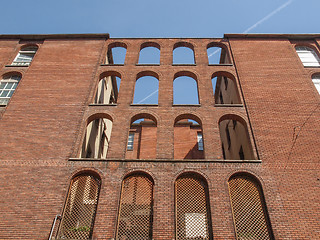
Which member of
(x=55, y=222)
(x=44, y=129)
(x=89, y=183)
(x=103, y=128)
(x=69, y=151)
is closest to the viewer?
(x=55, y=222)

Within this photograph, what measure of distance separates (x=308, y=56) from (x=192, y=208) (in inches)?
507

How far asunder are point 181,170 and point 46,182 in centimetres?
532

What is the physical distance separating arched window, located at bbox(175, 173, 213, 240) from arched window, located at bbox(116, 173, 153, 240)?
3.52ft

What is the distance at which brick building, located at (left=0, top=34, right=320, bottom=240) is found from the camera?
9539 millimetres

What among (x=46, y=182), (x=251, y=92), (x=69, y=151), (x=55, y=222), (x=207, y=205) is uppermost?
(x=251, y=92)

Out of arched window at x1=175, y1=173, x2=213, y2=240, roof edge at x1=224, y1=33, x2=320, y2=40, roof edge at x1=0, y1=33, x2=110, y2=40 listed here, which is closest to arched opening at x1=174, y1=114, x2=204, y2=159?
roof edge at x1=224, y1=33, x2=320, y2=40

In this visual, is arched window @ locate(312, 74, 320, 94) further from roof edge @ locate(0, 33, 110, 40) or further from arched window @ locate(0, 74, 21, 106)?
arched window @ locate(0, 74, 21, 106)

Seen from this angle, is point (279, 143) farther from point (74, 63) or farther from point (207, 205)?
point (74, 63)

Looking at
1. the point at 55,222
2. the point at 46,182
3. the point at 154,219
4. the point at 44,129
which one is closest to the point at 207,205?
the point at 154,219

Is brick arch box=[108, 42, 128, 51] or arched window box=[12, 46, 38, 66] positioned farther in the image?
brick arch box=[108, 42, 128, 51]

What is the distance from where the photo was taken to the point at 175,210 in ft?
31.9

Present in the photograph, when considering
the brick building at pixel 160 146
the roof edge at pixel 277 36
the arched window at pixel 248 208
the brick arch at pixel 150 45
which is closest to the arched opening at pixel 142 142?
the brick building at pixel 160 146

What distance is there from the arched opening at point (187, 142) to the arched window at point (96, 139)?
5689mm

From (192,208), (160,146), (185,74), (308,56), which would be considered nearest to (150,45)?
(185,74)
